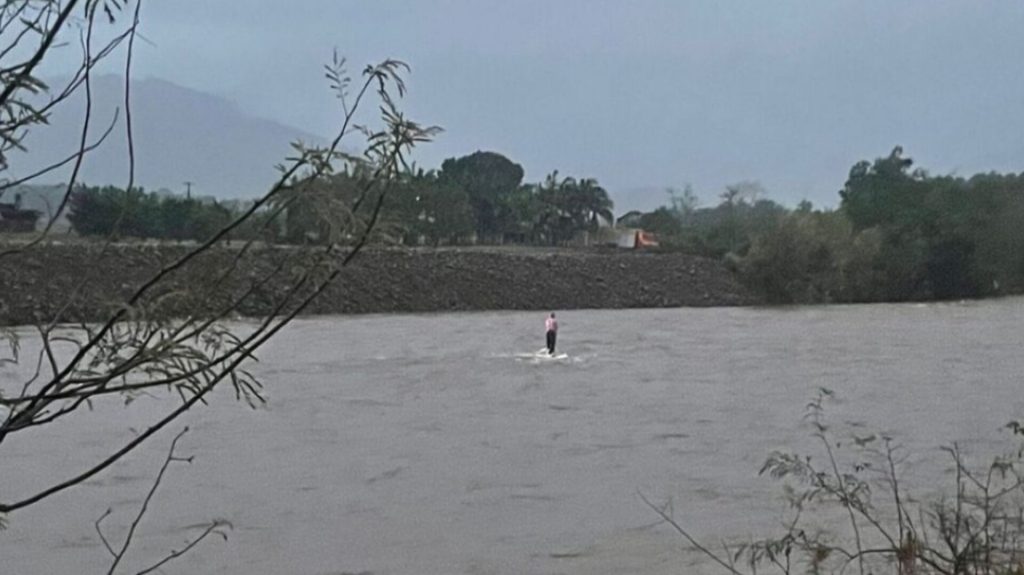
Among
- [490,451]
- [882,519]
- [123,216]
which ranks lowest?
[490,451]

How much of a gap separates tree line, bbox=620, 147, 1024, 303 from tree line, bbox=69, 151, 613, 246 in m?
→ 14.6

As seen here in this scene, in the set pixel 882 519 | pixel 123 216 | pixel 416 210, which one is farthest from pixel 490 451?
pixel 123 216

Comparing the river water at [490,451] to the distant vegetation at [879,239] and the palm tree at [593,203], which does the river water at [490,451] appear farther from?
the palm tree at [593,203]

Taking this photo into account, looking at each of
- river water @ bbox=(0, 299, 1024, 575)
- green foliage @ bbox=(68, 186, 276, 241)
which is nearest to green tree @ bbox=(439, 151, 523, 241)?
river water @ bbox=(0, 299, 1024, 575)

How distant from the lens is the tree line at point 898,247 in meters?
58.7

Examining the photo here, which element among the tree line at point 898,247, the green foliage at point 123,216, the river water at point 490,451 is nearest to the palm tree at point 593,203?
the tree line at point 898,247

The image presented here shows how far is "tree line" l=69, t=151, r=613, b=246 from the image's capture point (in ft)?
8.43

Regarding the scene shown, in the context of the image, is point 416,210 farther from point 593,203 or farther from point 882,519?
point 593,203

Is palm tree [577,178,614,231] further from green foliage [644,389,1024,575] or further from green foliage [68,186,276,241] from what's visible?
green foliage [68,186,276,241]

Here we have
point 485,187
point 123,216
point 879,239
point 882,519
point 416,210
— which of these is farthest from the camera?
point 485,187

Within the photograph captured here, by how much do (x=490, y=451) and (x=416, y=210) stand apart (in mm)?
13777

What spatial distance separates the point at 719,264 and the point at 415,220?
63260mm

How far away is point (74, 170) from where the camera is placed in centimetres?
257

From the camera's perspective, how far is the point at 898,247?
61.6 meters
